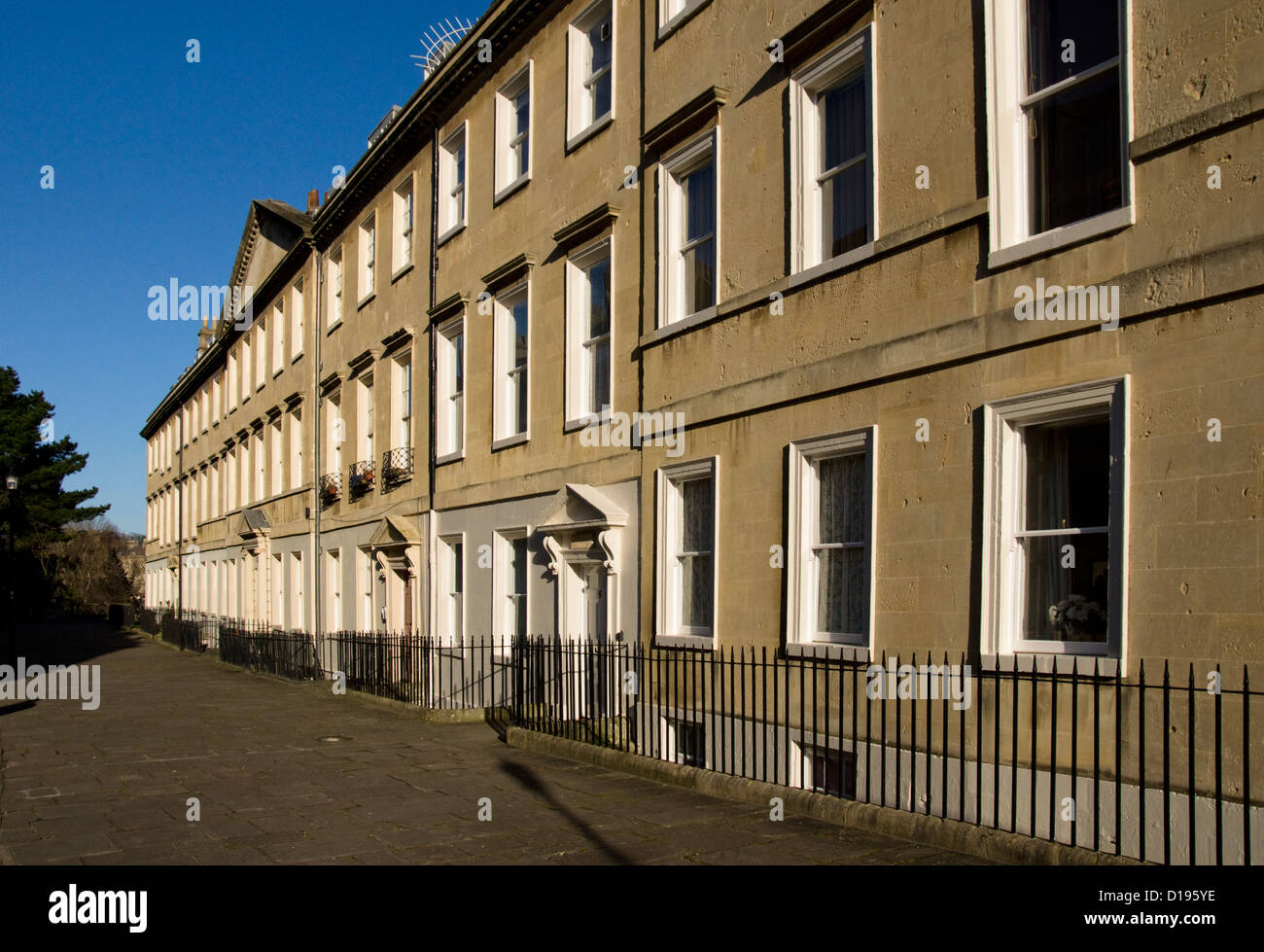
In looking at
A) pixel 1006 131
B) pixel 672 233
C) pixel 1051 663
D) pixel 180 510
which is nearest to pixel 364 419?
pixel 672 233

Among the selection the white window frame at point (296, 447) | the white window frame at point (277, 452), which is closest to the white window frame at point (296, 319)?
the white window frame at point (296, 447)

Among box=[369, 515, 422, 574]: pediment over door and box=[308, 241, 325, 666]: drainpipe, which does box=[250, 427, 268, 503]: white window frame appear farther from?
box=[369, 515, 422, 574]: pediment over door

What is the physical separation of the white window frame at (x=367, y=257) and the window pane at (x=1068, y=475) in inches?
724

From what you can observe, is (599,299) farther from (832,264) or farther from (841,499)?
(841,499)

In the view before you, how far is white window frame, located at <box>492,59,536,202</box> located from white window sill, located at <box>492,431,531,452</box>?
3.85 meters

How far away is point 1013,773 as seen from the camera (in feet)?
23.0

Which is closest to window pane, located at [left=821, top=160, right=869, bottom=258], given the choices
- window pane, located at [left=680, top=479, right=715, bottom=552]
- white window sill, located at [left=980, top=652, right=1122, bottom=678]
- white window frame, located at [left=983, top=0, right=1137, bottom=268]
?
white window frame, located at [left=983, top=0, right=1137, bottom=268]

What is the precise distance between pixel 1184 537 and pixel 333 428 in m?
22.8

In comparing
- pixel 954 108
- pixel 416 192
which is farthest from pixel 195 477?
pixel 954 108

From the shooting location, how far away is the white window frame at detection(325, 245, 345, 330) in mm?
26531

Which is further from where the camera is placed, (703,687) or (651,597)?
(651,597)

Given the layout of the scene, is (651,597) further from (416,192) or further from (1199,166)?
(416,192)

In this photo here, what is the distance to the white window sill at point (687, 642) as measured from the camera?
11484 mm
